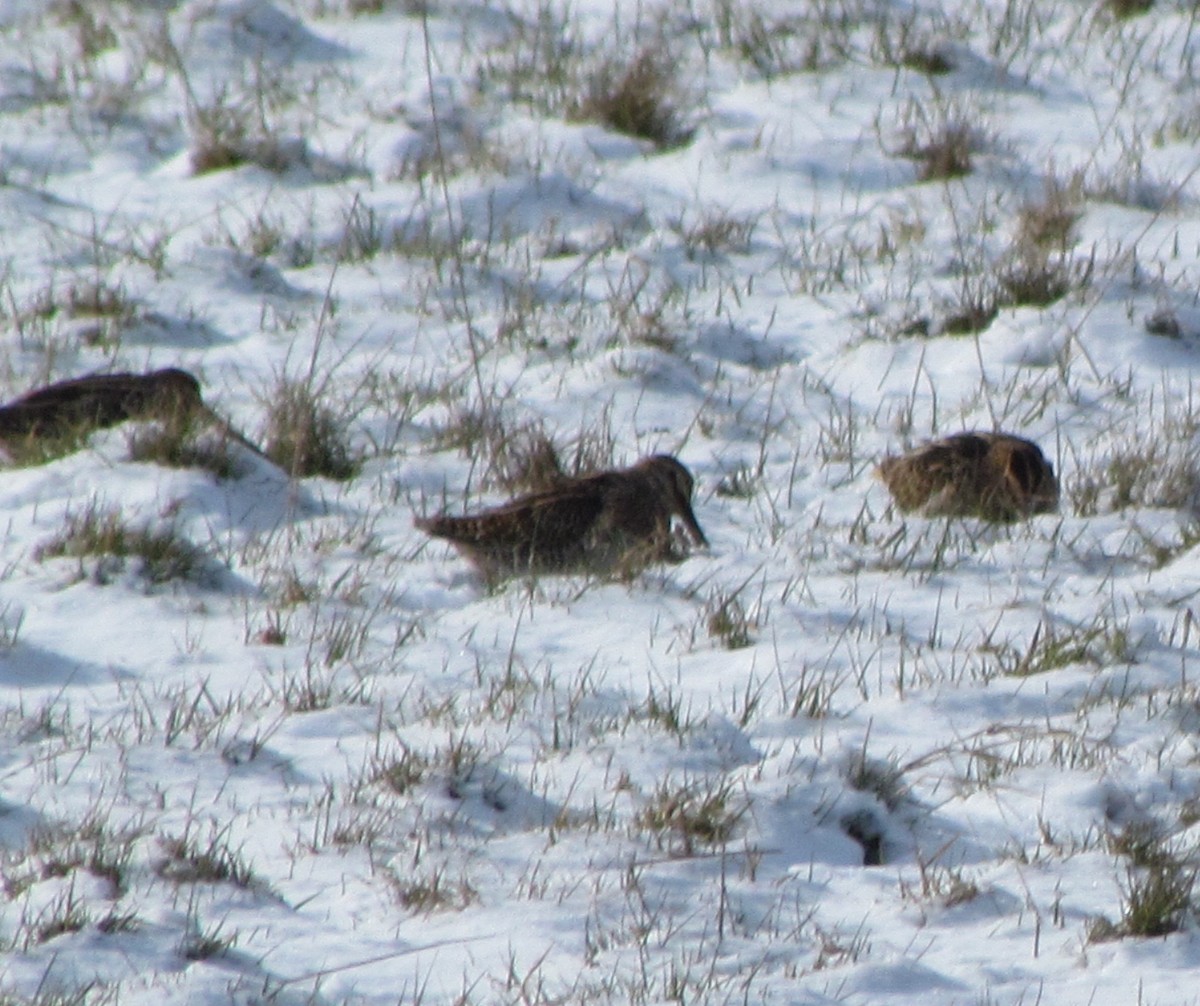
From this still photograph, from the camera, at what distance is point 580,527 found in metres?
5.41

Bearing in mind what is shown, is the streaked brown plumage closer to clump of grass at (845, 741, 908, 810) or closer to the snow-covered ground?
the snow-covered ground

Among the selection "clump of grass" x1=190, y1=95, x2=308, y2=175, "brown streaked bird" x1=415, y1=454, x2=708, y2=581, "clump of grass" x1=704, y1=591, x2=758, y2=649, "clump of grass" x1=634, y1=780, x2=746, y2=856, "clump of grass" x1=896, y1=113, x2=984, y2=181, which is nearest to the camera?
"clump of grass" x1=634, y1=780, x2=746, y2=856

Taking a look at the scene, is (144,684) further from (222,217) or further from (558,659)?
(222,217)

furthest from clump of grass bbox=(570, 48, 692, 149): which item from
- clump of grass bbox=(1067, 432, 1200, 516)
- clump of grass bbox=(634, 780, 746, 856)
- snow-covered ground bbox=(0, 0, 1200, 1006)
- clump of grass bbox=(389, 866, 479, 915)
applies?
clump of grass bbox=(389, 866, 479, 915)

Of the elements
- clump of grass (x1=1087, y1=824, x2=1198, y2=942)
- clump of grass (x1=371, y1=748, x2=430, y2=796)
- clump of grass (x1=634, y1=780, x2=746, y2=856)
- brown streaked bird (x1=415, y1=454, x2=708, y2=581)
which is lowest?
brown streaked bird (x1=415, y1=454, x2=708, y2=581)

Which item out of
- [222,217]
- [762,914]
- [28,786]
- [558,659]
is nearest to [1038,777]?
[762,914]

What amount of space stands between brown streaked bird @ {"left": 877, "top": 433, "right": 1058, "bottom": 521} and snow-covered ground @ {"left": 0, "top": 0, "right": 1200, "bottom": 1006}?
12 centimetres

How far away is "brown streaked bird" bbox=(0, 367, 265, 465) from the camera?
20.5 ft

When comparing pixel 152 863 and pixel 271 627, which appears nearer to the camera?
pixel 152 863

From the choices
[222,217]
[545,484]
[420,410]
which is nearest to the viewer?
[545,484]

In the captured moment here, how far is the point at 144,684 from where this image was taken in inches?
182

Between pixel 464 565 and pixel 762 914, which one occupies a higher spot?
pixel 762 914

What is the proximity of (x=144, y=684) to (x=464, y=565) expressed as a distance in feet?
3.82

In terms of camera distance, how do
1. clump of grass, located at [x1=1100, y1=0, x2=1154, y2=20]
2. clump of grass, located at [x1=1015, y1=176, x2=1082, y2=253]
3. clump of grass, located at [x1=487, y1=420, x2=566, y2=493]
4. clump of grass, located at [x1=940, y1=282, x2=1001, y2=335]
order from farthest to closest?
clump of grass, located at [x1=1100, y1=0, x2=1154, y2=20]
clump of grass, located at [x1=1015, y1=176, x2=1082, y2=253]
clump of grass, located at [x1=940, y1=282, x2=1001, y2=335]
clump of grass, located at [x1=487, y1=420, x2=566, y2=493]
